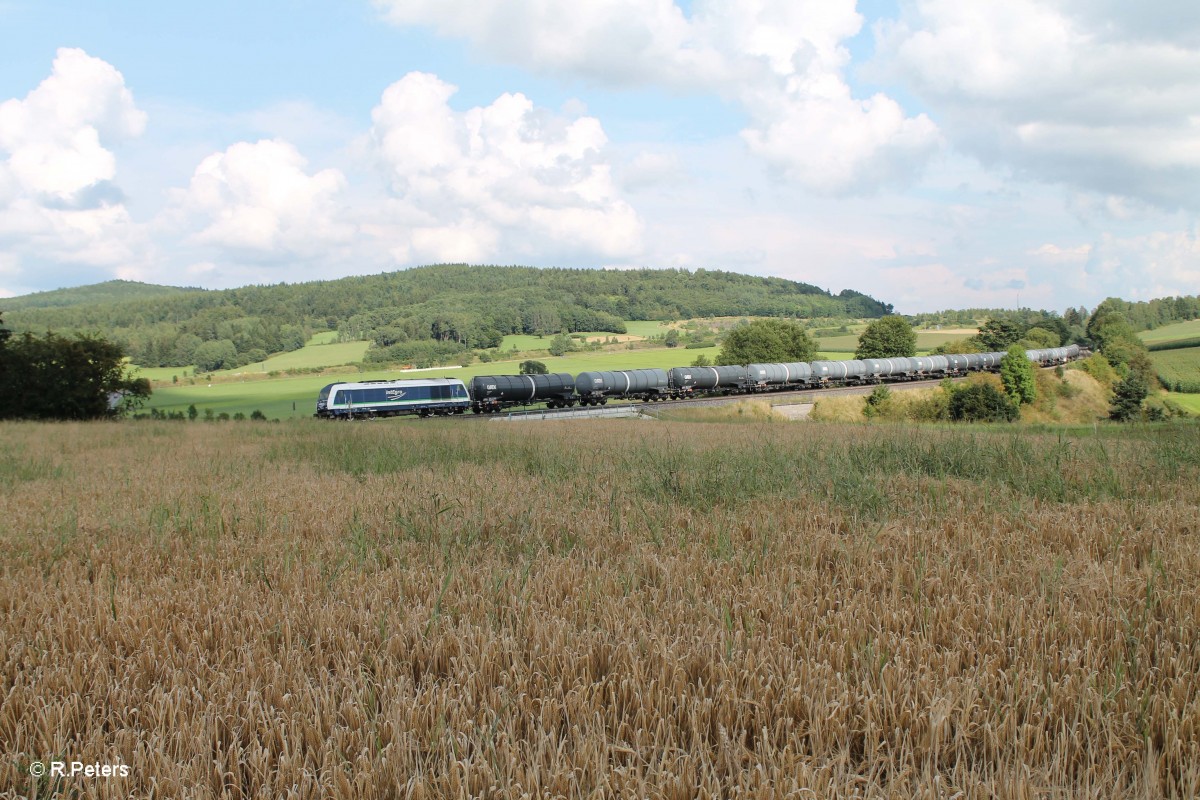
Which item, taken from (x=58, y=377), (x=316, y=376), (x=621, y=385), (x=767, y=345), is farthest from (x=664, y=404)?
(x=316, y=376)

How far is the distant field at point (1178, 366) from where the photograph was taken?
95.8 m

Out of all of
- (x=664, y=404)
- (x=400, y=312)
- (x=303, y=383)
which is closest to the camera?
(x=664, y=404)

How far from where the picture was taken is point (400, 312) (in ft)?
479

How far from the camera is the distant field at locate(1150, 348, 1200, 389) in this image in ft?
314

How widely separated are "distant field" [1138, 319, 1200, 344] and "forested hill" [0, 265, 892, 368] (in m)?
67.1

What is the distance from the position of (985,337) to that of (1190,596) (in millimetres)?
117473

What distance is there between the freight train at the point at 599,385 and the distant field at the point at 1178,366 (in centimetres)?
3531

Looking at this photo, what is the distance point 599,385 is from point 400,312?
96573 mm

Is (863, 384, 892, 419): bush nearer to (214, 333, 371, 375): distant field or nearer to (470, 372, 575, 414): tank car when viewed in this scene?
(470, 372, 575, 414): tank car

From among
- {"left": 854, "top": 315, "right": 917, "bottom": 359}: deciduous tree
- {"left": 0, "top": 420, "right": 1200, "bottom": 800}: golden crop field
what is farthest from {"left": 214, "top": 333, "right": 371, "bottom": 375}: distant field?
{"left": 0, "top": 420, "right": 1200, "bottom": 800}: golden crop field

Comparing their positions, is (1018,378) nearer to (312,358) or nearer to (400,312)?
(312,358)

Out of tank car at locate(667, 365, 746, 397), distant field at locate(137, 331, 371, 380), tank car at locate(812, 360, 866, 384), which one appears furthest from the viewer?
distant field at locate(137, 331, 371, 380)

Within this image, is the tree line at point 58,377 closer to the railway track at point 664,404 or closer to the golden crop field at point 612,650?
the railway track at point 664,404

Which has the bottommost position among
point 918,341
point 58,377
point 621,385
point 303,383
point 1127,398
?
point 1127,398
